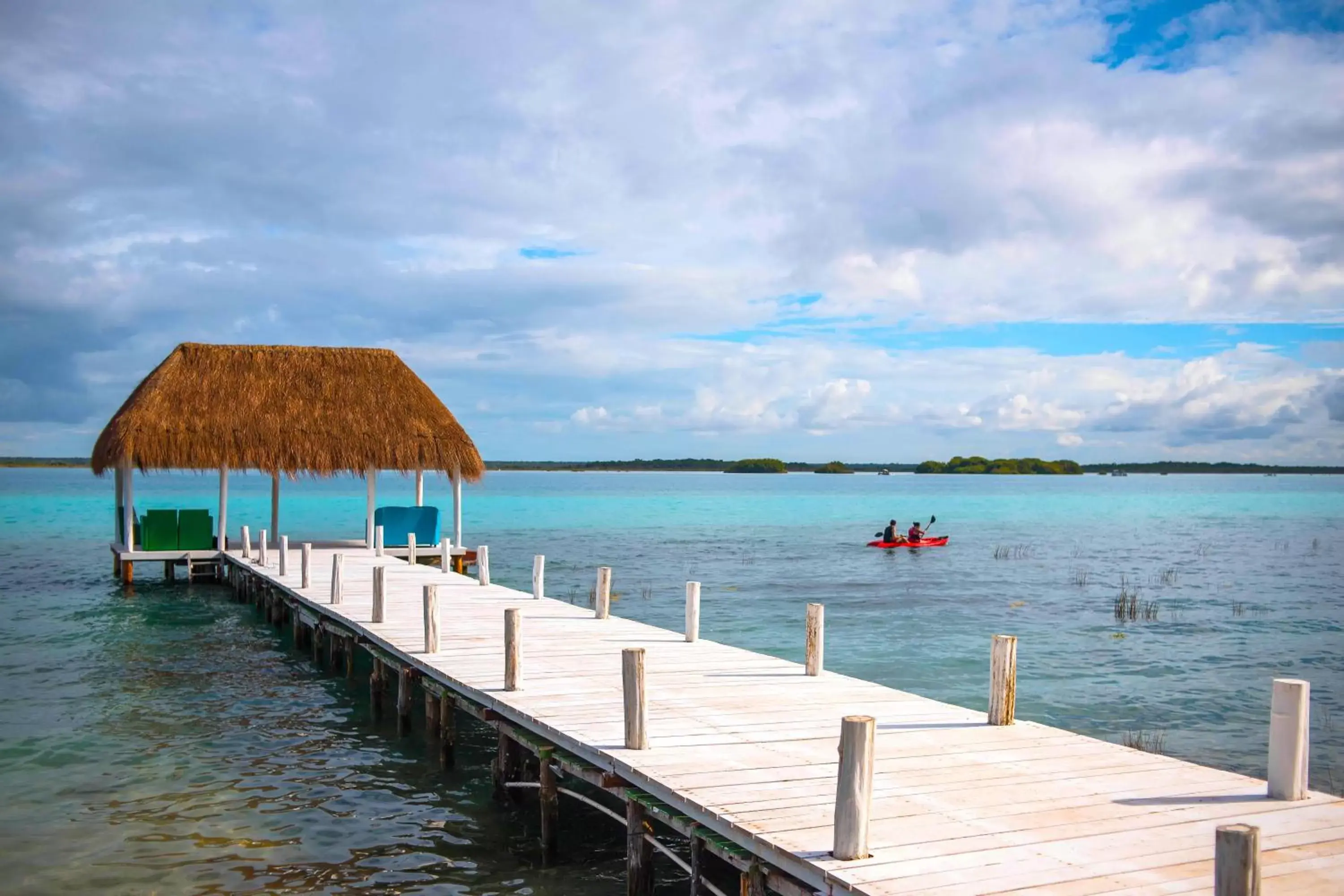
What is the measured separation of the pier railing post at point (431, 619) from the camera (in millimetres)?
11492

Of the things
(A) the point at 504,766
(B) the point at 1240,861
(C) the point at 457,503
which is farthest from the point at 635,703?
(C) the point at 457,503

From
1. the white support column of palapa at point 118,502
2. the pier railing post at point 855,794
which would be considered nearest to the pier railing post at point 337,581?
the pier railing post at point 855,794

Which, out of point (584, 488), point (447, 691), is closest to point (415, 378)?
point (447, 691)

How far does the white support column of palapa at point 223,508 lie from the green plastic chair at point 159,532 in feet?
2.94

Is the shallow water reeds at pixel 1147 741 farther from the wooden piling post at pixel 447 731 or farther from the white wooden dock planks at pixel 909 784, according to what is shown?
the wooden piling post at pixel 447 731

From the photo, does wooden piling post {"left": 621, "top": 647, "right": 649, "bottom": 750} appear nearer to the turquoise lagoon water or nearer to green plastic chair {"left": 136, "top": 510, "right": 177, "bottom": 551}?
the turquoise lagoon water

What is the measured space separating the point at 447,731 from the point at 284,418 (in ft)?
47.7

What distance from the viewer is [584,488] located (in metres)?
132

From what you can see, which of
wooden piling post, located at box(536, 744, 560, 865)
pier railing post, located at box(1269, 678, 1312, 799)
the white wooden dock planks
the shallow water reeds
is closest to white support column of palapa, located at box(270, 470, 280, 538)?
the white wooden dock planks

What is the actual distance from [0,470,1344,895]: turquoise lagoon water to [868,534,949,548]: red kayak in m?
0.35

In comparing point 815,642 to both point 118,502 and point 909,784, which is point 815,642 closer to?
point 909,784

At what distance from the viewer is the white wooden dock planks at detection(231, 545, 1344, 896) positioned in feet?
17.3

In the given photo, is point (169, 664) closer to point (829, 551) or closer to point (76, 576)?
point (76, 576)

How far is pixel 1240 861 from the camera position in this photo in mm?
4168
